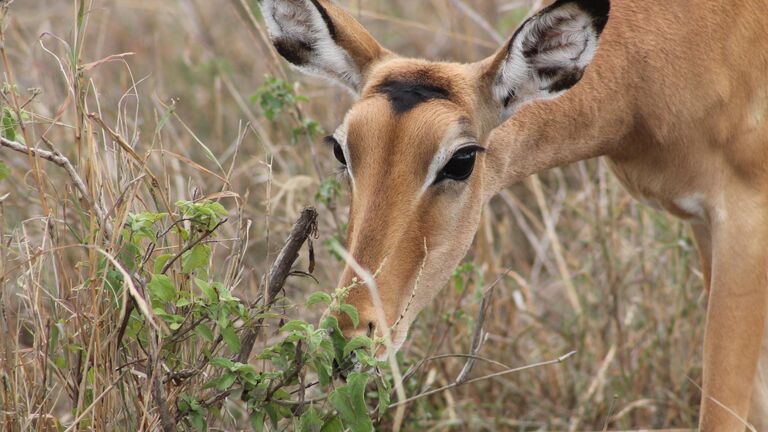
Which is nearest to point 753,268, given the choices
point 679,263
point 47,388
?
point 679,263

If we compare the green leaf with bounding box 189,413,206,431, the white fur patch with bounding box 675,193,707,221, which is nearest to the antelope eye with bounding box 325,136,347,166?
the green leaf with bounding box 189,413,206,431

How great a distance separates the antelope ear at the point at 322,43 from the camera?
4508 mm

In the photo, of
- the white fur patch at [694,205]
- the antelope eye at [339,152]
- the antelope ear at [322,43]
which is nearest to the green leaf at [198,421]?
the antelope eye at [339,152]

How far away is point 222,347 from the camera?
3773 millimetres

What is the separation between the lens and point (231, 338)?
11.3 feet

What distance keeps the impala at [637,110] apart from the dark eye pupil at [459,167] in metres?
0.03

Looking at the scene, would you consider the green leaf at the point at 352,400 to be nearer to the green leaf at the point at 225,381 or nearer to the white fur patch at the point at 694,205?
the green leaf at the point at 225,381

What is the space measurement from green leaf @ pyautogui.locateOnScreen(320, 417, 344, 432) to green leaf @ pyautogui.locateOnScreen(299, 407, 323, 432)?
0.06 ft

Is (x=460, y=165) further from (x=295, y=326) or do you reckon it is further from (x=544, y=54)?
(x=295, y=326)

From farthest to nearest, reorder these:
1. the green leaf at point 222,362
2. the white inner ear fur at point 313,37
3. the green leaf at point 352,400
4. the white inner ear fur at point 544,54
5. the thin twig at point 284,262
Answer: the white inner ear fur at point 313,37 < the white inner ear fur at point 544,54 < the thin twig at point 284,262 < the green leaf at point 222,362 < the green leaf at point 352,400

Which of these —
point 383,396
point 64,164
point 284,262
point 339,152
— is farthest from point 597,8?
point 64,164

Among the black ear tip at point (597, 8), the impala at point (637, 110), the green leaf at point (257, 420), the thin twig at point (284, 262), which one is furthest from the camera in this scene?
the impala at point (637, 110)

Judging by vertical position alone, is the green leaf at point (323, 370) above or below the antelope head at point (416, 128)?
below

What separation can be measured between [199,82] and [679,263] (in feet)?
14.3
